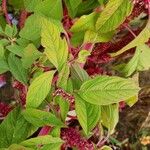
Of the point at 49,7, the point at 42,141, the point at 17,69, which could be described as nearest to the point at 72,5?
the point at 49,7

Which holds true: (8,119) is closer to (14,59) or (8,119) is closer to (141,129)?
(14,59)

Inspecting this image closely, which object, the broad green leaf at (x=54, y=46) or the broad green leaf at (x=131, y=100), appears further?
the broad green leaf at (x=131, y=100)

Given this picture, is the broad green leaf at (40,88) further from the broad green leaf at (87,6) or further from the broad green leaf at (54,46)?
the broad green leaf at (87,6)

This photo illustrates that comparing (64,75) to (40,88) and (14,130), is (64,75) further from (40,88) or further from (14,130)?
(14,130)

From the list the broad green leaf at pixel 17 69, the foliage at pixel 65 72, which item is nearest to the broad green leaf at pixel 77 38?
the foliage at pixel 65 72

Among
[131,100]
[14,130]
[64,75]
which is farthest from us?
[131,100]

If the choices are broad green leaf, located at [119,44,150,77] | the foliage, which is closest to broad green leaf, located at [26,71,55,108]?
the foliage

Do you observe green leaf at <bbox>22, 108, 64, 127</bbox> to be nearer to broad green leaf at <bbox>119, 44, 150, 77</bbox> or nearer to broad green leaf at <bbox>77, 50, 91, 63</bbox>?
broad green leaf at <bbox>77, 50, 91, 63</bbox>

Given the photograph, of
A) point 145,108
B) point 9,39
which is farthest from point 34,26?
point 145,108
